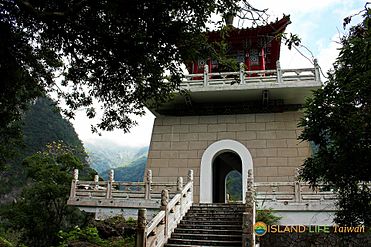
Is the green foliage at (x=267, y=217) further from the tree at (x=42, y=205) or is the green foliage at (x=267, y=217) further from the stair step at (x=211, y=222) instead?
the tree at (x=42, y=205)

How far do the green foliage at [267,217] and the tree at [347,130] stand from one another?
287 centimetres

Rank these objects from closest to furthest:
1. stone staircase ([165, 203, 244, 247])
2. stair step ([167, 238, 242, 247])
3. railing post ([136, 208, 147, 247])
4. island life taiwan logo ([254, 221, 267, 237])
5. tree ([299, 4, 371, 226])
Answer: tree ([299, 4, 371, 226]), railing post ([136, 208, 147, 247]), stair step ([167, 238, 242, 247]), stone staircase ([165, 203, 244, 247]), island life taiwan logo ([254, 221, 267, 237])

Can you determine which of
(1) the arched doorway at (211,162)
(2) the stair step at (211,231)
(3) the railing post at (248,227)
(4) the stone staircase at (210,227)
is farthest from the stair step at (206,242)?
(1) the arched doorway at (211,162)

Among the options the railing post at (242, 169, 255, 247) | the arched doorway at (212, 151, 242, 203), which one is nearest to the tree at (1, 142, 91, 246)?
the arched doorway at (212, 151, 242, 203)

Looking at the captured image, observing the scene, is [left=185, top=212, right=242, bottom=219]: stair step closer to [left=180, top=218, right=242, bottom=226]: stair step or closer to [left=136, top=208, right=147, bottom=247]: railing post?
[left=180, top=218, right=242, bottom=226]: stair step

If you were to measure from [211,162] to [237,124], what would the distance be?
1366 millimetres

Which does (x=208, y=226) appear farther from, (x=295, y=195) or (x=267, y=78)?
(x=267, y=78)

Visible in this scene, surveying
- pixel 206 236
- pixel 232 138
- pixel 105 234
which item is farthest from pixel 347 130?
pixel 232 138

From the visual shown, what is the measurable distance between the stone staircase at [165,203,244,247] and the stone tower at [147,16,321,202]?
1470 mm

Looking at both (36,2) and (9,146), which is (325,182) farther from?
(9,146)

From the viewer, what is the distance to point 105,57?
4.98 metres

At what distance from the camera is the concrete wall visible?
31.4ft

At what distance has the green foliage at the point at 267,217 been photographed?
24.7 ft

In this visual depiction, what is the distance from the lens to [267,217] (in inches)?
300
